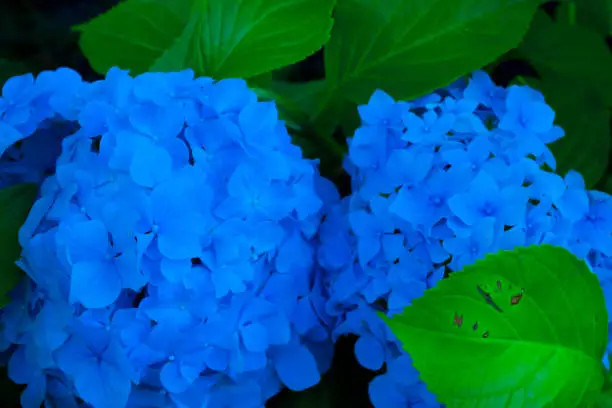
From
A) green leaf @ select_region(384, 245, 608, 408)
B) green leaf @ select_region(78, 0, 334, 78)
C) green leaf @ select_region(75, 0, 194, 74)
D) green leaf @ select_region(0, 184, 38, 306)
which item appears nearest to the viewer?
green leaf @ select_region(384, 245, 608, 408)

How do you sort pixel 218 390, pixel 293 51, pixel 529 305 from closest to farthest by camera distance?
pixel 529 305, pixel 218 390, pixel 293 51

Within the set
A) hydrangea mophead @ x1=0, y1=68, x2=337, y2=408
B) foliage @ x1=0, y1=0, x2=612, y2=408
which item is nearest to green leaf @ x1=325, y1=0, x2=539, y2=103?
foliage @ x1=0, y1=0, x2=612, y2=408

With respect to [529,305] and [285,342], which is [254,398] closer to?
[285,342]

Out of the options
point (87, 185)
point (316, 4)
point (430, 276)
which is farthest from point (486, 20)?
point (87, 185)

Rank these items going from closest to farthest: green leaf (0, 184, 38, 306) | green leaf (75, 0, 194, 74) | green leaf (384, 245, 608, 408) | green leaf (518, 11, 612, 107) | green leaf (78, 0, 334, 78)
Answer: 1. green leaf (384, 245, 608, 408)
2. green leaf (0, 184, 38, 306)
3. green leaf (78, 0, 334, 78)
4. green leaf (75, 0, 194, 74)
5. green leaf (518, 11, 612, 107)

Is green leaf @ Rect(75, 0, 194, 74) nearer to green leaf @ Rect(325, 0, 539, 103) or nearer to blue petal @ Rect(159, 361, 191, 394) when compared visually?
green leaf @ Rect(325, 0, 539, 103)
